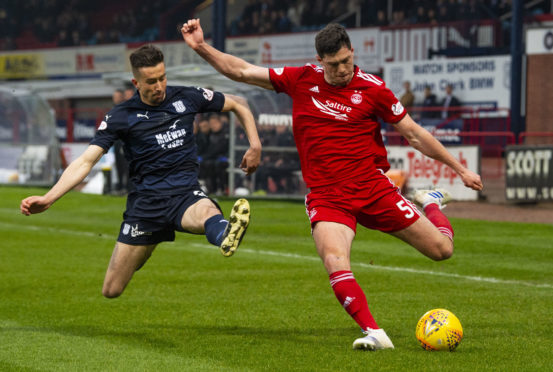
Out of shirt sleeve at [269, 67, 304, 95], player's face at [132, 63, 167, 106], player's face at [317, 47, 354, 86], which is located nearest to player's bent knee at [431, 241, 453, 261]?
player's face at [317, 47, 354, 86]

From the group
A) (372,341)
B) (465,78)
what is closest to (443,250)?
(372,341)

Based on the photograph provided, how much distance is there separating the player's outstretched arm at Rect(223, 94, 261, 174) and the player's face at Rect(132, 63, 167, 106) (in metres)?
0.61

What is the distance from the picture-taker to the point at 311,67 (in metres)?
7.09

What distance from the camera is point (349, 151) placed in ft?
22.7

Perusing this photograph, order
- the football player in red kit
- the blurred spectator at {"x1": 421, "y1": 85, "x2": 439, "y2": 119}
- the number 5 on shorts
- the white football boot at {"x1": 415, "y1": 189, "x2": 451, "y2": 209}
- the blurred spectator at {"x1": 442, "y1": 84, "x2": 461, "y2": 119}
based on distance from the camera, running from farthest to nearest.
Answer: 1. the blurred spectator at {"x1": 421, "y1": 85, "x2": 439, "y2": 119}
2. the blurred spectator at {"x1": 442, "y1": 84, "x2": 461, "y2": 119}
3. the white football boot at {"x1": 415, "y1": 189, "x2": 451, "y2": 209}
4. the number 5 on shorts
5. the football player in red kit

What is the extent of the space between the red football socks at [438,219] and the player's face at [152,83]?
2.30 meters

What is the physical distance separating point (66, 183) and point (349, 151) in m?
1.98

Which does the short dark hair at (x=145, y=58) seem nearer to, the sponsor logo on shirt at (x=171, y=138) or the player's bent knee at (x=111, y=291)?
the sponsor logo on shirt at (x=171, y=138)

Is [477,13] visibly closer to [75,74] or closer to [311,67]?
[75,74]

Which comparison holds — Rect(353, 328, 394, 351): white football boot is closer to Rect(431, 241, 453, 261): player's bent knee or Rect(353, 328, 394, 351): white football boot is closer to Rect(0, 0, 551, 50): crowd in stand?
Rect(431, 241, 453, 261): player's bent knee

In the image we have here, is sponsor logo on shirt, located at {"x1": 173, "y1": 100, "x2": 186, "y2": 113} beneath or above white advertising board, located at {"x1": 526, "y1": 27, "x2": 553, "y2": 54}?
beneath

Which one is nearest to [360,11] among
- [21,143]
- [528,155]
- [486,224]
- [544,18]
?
[544,18]

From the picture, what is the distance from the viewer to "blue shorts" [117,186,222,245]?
7197 millimetres

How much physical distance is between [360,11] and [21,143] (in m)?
13.5
